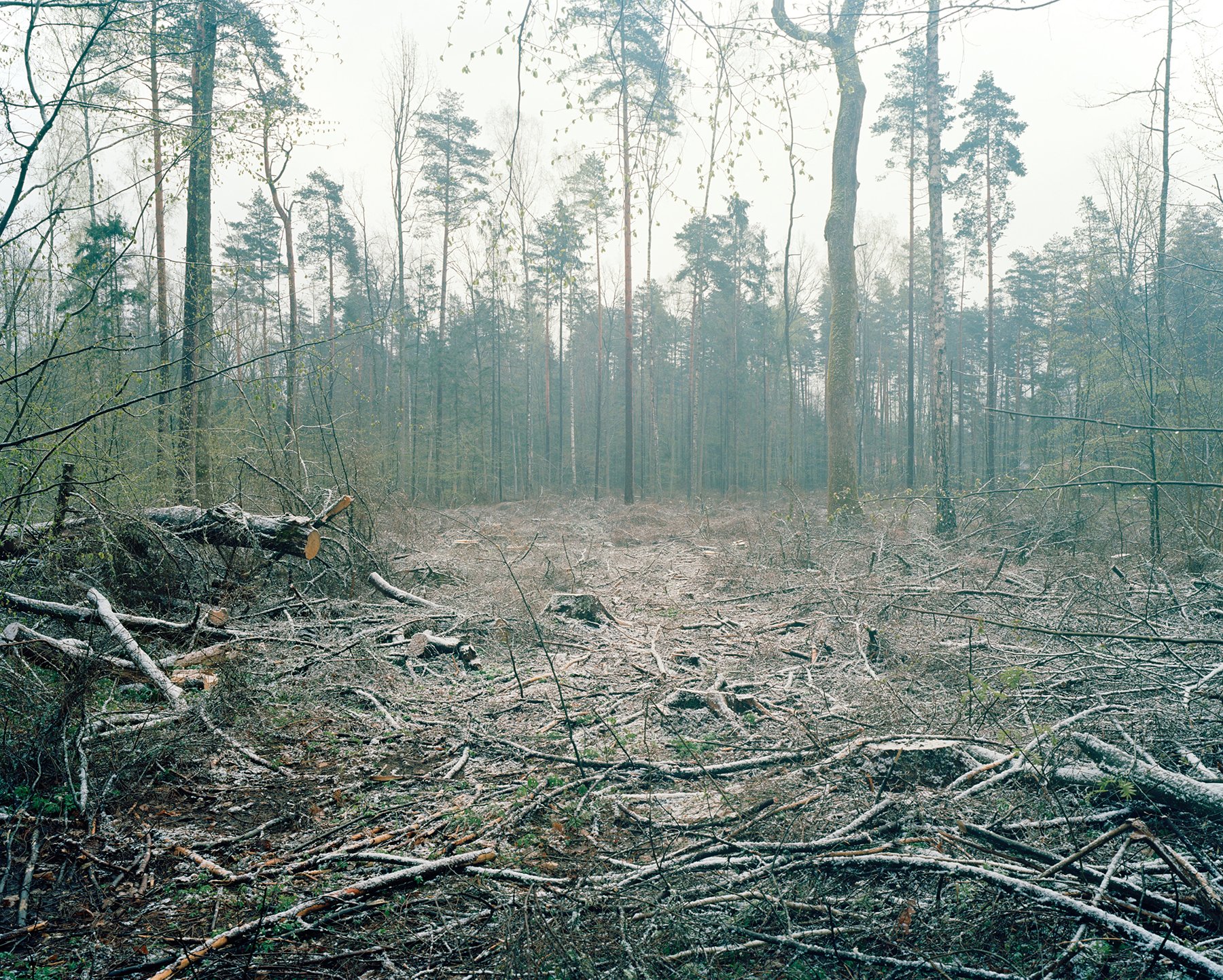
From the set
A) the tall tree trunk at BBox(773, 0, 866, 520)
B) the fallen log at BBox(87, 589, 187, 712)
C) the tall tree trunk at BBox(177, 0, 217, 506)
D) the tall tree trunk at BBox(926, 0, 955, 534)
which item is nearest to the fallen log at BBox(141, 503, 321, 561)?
the tall tree trunk at BBox(177, 0, 217, 506)

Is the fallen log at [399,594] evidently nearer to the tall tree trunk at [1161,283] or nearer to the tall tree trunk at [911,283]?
the tall tree trunk at [1161,283]

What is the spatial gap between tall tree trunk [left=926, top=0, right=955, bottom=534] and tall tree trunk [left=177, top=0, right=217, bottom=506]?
10394mm

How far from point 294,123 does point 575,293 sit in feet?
97.7

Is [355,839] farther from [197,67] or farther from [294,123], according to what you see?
[197,67]

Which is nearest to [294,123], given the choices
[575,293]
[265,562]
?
[265,562]

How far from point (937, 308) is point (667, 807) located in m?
10.5

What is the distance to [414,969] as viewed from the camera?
201 centimetres

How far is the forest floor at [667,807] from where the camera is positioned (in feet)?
6.35

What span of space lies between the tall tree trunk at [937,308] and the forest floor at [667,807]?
4379 millimetres

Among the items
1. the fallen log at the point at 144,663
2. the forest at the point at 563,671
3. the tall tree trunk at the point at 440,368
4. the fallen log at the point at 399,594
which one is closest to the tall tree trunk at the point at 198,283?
the forest at the point at 563,671

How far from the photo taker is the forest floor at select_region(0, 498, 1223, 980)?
1.94m

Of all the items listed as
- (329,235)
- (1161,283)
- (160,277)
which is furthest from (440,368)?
(1161,283)

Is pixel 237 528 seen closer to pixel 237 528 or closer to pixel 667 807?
pixel 237 528

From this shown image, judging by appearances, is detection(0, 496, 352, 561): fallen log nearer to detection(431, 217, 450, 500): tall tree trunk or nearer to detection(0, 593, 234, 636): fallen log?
detection(0, 593, 234, 636): fallen log
